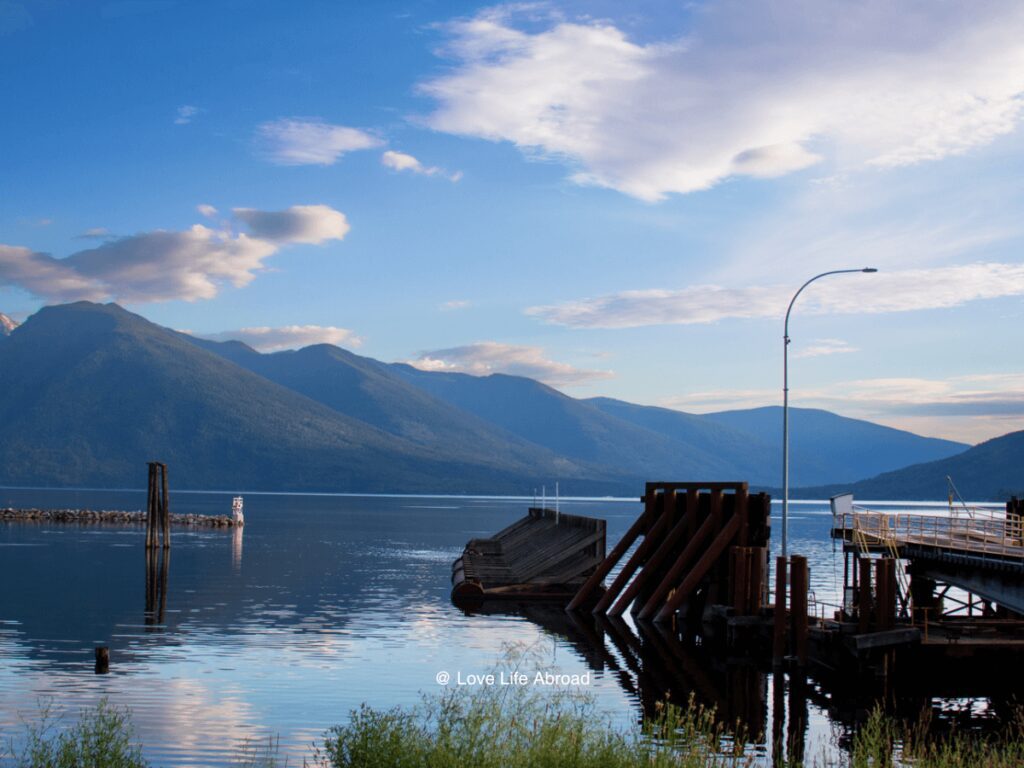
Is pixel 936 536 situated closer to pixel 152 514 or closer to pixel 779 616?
pixel 779 616

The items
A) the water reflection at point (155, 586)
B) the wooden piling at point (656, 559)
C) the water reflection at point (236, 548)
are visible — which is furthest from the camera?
the water reflection at point (236, 548)

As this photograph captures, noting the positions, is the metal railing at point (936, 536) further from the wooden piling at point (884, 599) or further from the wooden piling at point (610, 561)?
the wooden piling at point (610, 561)

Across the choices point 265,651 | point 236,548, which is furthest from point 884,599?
point 236,548

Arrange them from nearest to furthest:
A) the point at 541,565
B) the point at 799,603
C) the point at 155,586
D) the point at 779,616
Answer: the point at 799,603, the point at 779,616, the point at 541,565, the point at 155,586

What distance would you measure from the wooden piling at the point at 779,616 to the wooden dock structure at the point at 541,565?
17.2m

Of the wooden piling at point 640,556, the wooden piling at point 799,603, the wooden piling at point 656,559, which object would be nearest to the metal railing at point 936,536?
the wooden piling at point 799,603

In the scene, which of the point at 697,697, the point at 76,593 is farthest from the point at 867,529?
the point at 76,593

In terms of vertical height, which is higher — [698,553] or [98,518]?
[698,553]

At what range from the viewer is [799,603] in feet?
103

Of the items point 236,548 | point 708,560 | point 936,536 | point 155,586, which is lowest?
point 236,548

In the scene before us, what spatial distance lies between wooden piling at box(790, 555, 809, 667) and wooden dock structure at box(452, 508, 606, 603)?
17.9 m

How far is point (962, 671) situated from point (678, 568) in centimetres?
1081

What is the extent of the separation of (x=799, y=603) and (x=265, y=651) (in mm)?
16505

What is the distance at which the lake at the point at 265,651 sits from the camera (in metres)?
25.7
